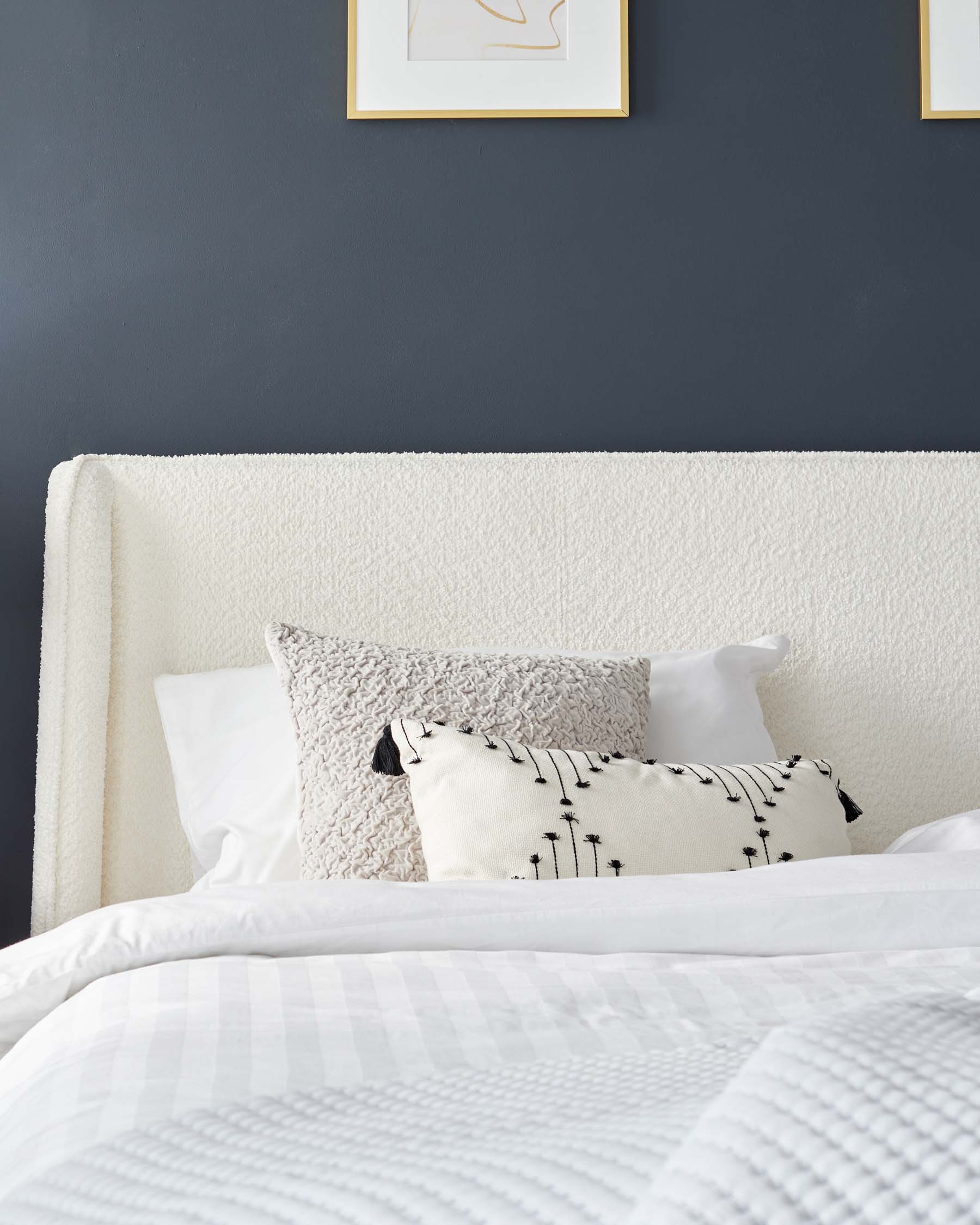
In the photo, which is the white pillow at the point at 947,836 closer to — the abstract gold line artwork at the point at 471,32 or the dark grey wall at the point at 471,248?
the dark grey wall at the point at 471,248

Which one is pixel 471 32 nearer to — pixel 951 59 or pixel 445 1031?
pixel 951 59

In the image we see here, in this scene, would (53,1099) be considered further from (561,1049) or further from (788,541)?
(788,541)

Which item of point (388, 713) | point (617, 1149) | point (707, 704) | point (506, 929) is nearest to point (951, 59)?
point (707, 704)

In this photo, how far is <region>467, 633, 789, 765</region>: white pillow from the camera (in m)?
1.55

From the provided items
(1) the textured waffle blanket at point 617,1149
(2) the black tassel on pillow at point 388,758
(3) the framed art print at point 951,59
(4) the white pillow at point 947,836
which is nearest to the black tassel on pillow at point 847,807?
(4) the white pillow at point 947,836

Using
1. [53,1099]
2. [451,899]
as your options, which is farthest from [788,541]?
[53,1099]

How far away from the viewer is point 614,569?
5.86ft

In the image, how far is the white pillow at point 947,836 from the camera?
1.29 metres

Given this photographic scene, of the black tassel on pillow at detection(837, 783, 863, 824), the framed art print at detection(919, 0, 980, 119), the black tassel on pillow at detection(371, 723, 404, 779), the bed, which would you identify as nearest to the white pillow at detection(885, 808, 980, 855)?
the black tassel on pillow at detection(837, 783, 863, 824)

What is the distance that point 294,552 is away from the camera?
1.77 m

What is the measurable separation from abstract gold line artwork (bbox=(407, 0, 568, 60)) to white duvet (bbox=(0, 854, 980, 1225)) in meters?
1.53

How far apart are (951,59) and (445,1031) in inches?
77.1

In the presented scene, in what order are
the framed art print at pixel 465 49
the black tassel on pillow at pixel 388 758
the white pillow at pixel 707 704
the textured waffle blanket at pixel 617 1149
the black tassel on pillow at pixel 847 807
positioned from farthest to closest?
the framed art print at pixel 465 49, the white pillow at pixel 707 704, the black tassel on pillow at pixel 847 807, the black tassel on pillow at pixel 388 758, the textured waffle blanket at pixel 617 1149

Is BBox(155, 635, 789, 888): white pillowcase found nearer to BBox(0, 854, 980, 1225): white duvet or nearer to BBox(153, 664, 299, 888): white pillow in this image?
BBox(153, 664, 299, 888): white pillow
